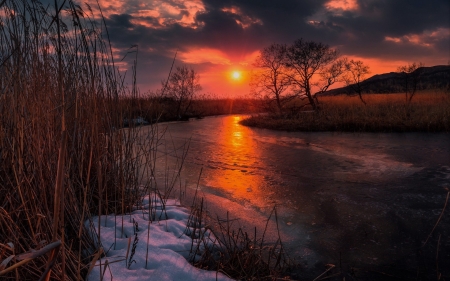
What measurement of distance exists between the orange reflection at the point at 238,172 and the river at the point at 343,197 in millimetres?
13

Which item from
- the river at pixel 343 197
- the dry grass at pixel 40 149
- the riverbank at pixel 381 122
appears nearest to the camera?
the dry grass at pixel 40 149

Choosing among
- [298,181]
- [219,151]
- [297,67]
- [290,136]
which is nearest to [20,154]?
[298,181]

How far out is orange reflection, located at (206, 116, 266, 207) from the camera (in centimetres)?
382

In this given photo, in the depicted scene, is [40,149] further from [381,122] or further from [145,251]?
[381,122]

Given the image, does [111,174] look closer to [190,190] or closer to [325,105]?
[190,190]

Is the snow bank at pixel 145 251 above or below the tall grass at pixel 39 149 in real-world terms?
below

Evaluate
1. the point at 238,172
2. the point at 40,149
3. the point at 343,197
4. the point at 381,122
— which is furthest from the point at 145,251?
the point at 381,122

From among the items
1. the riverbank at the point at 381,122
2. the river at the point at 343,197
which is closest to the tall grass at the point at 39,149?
the river at the point at 343,197

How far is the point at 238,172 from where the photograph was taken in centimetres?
480

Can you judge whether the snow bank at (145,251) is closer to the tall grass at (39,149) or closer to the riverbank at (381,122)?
the tall grass at (39,149)

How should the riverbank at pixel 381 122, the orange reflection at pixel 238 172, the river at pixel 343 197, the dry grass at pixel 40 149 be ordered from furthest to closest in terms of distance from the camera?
the riverbank at pixel 381 122, the orange reflection at pixel 238 172, the river at pixel 343 197, the dry grass at pixel 40 149

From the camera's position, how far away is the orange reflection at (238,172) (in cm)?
382

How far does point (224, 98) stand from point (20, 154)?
22634 mm

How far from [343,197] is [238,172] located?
1.58m
